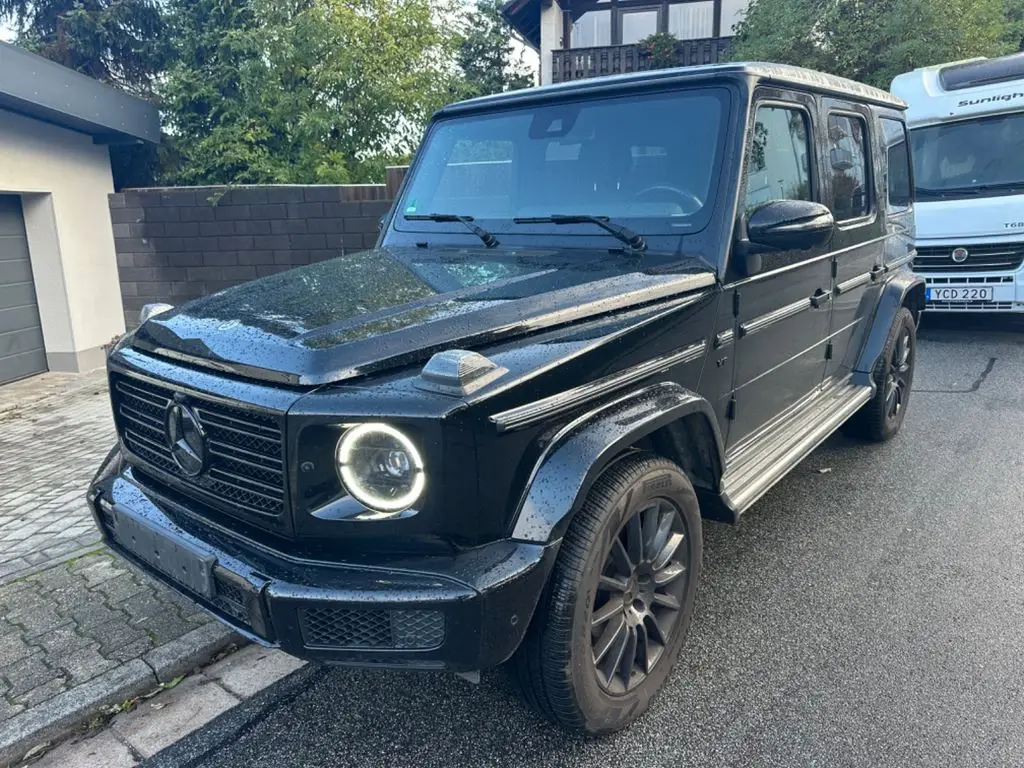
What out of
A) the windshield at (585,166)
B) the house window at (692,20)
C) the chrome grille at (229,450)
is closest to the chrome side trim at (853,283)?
the windshield at (585,166)

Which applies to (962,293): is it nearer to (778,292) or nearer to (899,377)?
(899,377)

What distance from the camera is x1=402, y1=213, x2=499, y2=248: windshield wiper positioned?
3248mm

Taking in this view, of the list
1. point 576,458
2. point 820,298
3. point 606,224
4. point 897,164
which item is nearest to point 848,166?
point 820,298

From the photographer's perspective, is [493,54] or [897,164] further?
[493,54]

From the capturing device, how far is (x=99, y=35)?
407 inches

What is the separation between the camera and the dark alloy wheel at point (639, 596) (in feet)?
7.86

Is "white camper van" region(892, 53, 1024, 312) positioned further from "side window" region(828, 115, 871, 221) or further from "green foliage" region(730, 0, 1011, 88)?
"side window" region(828, 115, 871, 221)

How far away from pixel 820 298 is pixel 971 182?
558cm

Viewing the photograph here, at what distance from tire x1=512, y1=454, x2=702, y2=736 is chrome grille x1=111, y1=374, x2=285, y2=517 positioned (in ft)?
2.70

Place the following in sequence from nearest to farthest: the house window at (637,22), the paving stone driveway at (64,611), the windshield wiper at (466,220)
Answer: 1. the paving stone driveway at (64,611)
2. the windshield wiper at (466,220)
3. the house window at (637,22)

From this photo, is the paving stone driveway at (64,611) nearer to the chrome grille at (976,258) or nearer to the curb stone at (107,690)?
the curb stone at (107,690)

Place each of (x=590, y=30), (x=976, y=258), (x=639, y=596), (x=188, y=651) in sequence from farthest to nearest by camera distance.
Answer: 1. (x=590, y=30)
2. (x=976, y=258)
3. (x=188, y=651)
4. (x=639, y=596)

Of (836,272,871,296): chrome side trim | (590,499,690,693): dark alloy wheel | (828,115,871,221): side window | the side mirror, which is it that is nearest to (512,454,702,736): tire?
(590,499,690,693): dark alloy wheel

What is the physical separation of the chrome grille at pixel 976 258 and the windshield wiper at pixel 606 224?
566 cm
